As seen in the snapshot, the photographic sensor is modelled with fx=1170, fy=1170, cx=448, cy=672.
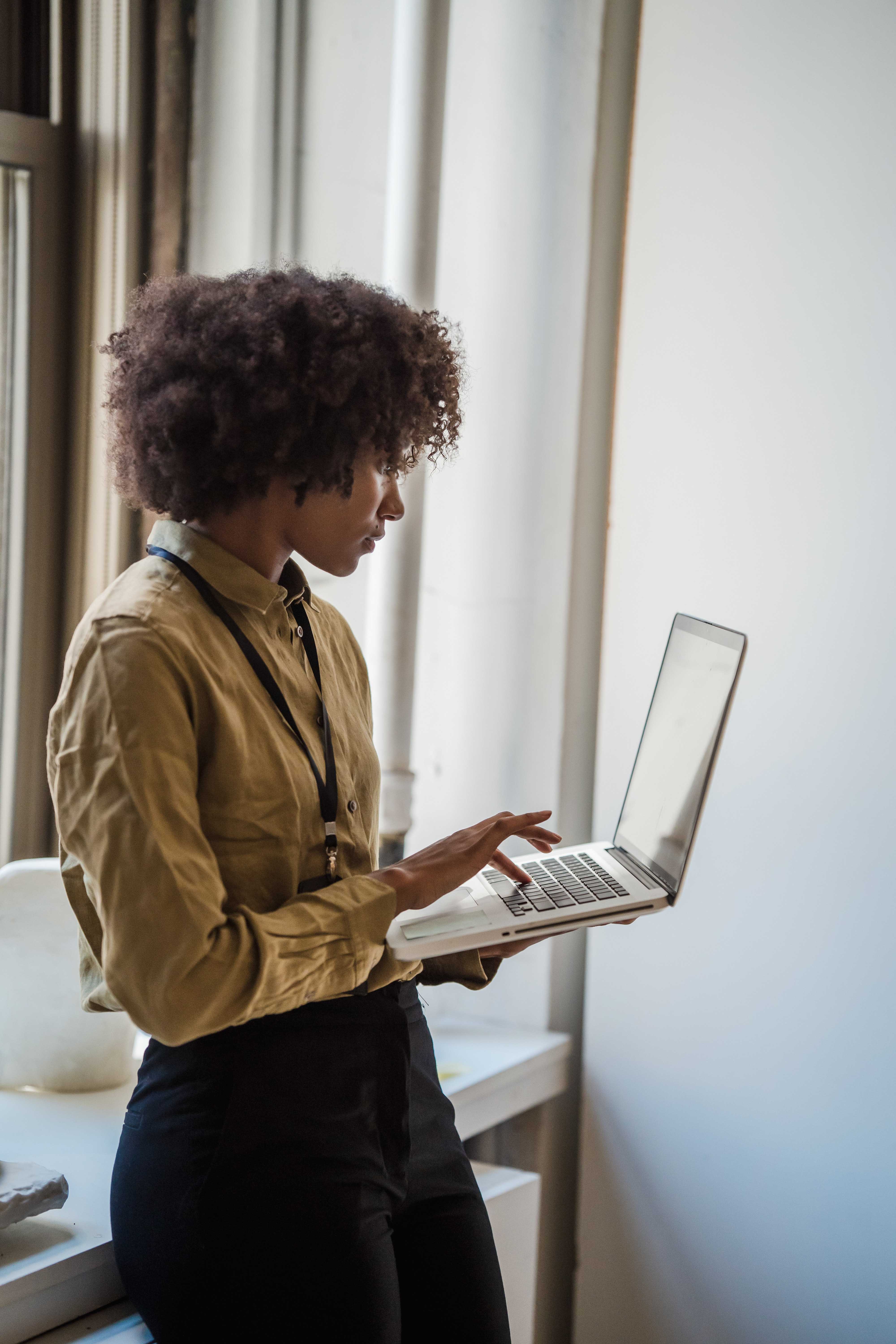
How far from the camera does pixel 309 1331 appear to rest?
957 millimetres

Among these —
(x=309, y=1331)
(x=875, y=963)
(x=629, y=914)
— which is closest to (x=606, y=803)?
(x=875, y=963)

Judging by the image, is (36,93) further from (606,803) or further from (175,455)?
(606,803)

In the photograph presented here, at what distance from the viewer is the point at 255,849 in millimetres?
960

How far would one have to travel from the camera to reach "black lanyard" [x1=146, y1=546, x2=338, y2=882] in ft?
3.27

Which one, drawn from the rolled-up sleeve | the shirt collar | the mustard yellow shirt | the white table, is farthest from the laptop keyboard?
the white table

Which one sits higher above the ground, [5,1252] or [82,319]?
[82,319]

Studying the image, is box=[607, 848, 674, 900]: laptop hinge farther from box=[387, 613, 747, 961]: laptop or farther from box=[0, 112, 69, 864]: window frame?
box=[0, 112, 69, 864]: window frame

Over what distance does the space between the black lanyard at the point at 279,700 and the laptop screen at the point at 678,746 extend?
0.34 meters

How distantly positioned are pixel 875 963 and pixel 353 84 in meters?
1.67

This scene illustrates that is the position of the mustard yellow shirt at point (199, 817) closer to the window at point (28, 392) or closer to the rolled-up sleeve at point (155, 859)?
the rolled-up sleeve at point (155, 859)

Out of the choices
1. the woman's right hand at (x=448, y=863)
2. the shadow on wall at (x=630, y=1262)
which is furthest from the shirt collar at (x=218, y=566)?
→ the shadow on wall at (x=630, y=1262)

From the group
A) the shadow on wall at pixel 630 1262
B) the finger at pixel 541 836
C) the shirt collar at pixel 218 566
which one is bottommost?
the shadow on wall at pixel 630 1262

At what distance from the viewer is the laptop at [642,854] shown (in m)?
1.04

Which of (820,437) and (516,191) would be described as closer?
(820,437)
